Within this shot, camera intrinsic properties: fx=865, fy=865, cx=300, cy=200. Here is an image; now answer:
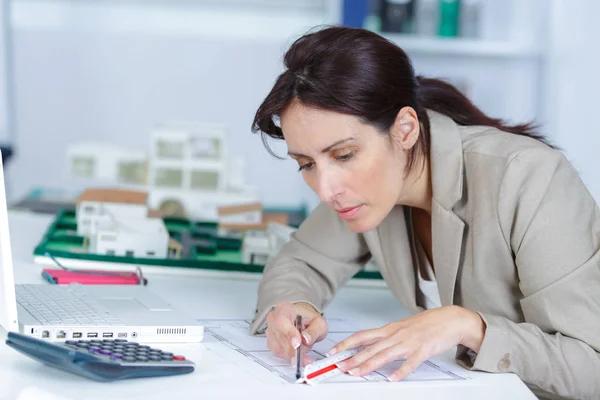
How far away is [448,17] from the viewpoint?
369cm

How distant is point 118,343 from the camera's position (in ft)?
3.91

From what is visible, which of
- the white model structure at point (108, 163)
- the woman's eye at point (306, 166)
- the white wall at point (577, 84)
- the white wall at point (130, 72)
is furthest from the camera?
the white wall at point (130, 72)

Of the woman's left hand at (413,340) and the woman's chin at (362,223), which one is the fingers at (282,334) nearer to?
the woman's left hand at (413,340)

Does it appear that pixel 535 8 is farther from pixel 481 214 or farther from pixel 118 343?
pixel 118 343

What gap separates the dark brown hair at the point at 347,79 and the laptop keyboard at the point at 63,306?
0.41 m

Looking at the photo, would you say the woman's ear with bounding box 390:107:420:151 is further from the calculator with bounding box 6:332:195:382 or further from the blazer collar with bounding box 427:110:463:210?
the calculator with bounding box 6:332:195:382

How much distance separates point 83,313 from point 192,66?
288 centimetres

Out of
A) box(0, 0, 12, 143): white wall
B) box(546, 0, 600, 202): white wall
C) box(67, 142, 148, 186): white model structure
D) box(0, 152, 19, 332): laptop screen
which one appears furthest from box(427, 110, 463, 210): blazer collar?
box(0, 0, 12, 143): white wall

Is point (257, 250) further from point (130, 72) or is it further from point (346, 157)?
point (130, 72)

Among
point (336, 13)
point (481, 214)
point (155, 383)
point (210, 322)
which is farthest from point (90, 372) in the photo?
point (336, 13)

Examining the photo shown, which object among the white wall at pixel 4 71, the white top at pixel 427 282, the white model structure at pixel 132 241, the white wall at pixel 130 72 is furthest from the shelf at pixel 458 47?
the white top at pixel 427 282

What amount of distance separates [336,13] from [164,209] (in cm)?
145

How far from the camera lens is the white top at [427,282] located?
5.32 feet

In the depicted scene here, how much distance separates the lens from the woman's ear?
1.42m
